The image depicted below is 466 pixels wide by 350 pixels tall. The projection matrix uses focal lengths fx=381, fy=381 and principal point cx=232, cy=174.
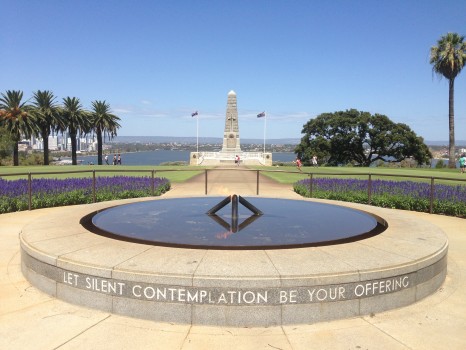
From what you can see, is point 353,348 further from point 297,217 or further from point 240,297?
point 297,217

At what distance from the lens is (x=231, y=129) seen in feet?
218

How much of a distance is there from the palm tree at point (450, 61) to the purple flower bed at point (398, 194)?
37.0 metres

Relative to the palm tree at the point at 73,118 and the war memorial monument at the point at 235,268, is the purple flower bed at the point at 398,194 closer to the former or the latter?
the war memorial monument at the point at 235,268

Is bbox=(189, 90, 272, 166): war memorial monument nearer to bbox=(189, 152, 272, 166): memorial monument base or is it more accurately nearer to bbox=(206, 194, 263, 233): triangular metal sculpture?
bbox=(189, 152, 272, 166): memorial monument base

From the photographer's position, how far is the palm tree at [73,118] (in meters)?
57.5

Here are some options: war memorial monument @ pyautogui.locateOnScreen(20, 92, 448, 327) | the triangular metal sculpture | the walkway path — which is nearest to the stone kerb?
war memorial monument @ pyautogui.locateOnScreen(20, 92, 448, 327)

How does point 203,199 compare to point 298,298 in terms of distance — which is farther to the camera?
point 203,199

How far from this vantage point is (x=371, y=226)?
7602 mm

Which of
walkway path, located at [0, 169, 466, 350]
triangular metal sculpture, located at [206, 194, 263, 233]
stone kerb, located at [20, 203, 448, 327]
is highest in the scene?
triangular metal sculpture, located at [206, 194, 263, 233]

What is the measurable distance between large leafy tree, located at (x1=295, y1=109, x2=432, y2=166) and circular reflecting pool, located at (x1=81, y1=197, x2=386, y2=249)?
196 ft

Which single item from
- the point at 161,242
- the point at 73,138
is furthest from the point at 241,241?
the point at 73,138

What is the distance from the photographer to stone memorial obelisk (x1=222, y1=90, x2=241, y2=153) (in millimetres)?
65938

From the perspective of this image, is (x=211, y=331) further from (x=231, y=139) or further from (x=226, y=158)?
(x=231, y=139)

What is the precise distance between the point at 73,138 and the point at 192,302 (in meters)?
59.5
